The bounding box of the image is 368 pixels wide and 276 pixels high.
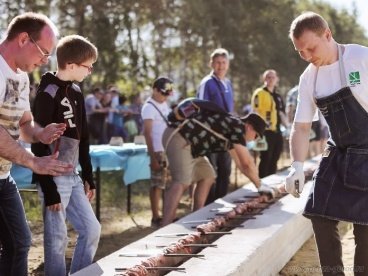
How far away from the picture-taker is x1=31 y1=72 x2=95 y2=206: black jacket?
4.16 meters

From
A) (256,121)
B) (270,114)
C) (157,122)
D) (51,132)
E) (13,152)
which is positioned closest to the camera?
(13,152)

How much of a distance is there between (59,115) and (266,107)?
258 inches

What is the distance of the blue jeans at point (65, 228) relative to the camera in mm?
4199

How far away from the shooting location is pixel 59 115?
4.23 m

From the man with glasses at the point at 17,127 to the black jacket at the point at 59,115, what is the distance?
0.24 metres

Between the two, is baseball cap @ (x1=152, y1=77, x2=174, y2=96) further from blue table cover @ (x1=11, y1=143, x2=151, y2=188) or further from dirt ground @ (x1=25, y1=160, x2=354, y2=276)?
dirt ground @ (x1=25, y1=160, x2=354, y2=276)

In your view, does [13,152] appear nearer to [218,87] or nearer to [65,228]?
[65,228]

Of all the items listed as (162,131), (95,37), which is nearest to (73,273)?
(162,131)

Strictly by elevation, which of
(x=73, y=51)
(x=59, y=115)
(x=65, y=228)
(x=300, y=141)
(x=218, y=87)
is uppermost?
(x=73, y=51)

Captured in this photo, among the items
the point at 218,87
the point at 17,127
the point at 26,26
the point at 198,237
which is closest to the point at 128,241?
the point at 218,87

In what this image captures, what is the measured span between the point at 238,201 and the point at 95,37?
14365 millimetres

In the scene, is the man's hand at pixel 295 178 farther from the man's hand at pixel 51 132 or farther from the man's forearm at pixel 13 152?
the man's forearm at pixel 13 152

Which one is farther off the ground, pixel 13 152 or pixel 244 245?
pixel 13 152

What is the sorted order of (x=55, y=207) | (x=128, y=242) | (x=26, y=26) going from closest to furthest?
(x=26, y=26) → (x=55, y=207) → (x=128, y=242)
